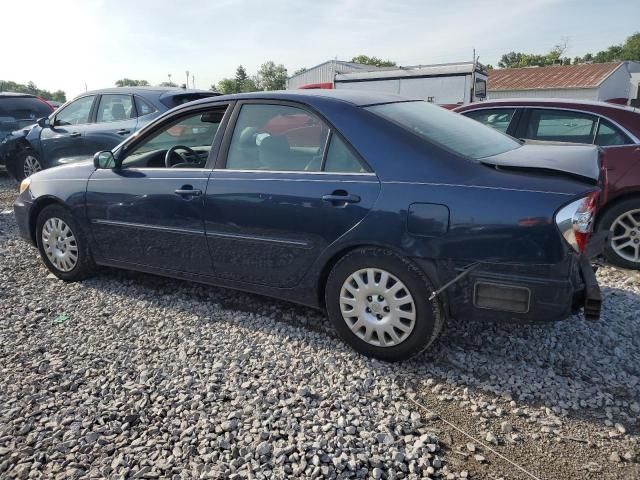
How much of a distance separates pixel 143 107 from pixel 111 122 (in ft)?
2.33

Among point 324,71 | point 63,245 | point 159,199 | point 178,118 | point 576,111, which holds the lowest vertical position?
point 63,245

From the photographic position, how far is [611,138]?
199 inches

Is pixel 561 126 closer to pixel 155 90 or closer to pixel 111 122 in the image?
pixel 155 90

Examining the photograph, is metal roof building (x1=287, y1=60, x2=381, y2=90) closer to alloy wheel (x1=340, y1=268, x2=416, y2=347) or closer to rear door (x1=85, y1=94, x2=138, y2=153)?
rear door (x1=85, y1=94, x2=138, y2=153)

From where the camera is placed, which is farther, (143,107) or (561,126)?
(143,107)

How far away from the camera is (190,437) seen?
8.30ft

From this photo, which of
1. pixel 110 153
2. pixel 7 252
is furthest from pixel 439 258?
pixel 7 252

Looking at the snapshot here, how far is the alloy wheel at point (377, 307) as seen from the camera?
305cm

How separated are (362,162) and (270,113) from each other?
0.88 metres

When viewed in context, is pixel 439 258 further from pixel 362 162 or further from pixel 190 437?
pixel 190 437

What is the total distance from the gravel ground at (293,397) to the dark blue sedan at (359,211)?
338 millimetres

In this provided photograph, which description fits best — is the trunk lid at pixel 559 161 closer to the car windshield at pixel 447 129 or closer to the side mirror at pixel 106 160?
the car windshield at pixel 447 129

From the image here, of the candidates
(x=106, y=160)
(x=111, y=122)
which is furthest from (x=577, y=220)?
(x=111, y=122)

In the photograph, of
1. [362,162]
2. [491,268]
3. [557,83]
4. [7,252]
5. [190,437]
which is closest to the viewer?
[190,437]
